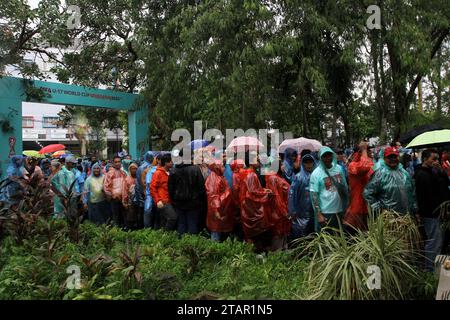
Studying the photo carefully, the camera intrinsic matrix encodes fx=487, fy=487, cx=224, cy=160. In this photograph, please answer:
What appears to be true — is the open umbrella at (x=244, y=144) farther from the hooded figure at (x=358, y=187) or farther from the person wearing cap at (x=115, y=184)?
the hooded figure at (x=358, y=187)

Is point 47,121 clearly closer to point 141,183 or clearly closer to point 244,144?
point 141,183

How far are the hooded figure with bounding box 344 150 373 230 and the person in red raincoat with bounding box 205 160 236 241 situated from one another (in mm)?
1722

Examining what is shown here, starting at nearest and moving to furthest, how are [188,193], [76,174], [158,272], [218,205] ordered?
[158,272], [218,205], [188,193], [76,174]

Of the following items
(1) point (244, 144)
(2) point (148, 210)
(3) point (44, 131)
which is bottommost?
(2) point (148, 210)

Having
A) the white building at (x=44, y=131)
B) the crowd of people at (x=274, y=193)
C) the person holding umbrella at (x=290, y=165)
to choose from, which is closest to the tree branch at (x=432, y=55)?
the crowd of people at (x=274, y=193)

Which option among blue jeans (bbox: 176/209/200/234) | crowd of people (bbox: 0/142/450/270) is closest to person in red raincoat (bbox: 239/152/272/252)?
crowd of people (bbox: 0/142/450/270)

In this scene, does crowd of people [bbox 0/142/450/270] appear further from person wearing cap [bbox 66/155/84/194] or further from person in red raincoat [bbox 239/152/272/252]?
person wearing cap [bbox 66/155/84/194]

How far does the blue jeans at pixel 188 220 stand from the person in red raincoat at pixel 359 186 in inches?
92.7

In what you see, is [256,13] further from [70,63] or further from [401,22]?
[70,63]

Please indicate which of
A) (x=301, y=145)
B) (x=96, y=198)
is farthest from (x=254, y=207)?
(x=301, y=145)

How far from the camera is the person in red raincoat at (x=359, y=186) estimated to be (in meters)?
6.00

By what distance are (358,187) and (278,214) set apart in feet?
3.81

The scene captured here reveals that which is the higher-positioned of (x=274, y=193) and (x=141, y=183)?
(x=141, y=183)

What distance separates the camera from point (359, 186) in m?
6.16
